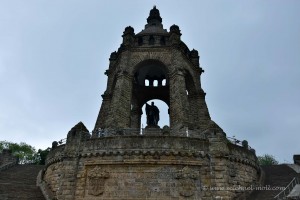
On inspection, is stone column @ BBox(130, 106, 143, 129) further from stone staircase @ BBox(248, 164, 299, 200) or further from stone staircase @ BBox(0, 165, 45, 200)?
stone staircase @ BBox(248, 164, 299, 200)

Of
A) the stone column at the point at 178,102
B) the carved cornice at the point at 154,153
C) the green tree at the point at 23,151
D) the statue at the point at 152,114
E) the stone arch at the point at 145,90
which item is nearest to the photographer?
the carved cornice at the point at 154,153

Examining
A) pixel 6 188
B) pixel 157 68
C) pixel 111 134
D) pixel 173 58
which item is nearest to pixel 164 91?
pixel 157 68

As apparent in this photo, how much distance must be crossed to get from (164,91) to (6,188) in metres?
15.0

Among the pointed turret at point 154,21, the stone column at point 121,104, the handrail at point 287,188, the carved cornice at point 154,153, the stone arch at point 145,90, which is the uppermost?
the pointed turret at point 154,21

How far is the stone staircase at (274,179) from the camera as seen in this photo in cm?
1580

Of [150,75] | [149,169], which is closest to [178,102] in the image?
[149,169]

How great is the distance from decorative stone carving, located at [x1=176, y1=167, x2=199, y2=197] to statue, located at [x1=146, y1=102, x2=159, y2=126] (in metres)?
9.18

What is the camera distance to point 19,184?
61.5ft

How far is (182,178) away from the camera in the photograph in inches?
596

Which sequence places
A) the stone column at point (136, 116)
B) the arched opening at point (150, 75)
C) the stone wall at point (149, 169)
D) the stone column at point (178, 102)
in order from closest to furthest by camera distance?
the stone wall at point (149, 169) → the stone column at point (178, 102) → the stone column at point (136, 116) → the arched opening at point (150, 75)

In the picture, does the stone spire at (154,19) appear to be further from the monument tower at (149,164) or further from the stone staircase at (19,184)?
the stone staircase at (19,184)

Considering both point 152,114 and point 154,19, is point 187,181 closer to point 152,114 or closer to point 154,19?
point 152,114

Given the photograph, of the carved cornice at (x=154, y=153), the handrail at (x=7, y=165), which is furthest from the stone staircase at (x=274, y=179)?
the handrail at (x=7, y=165)

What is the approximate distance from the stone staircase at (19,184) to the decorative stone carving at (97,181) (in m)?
3.84
